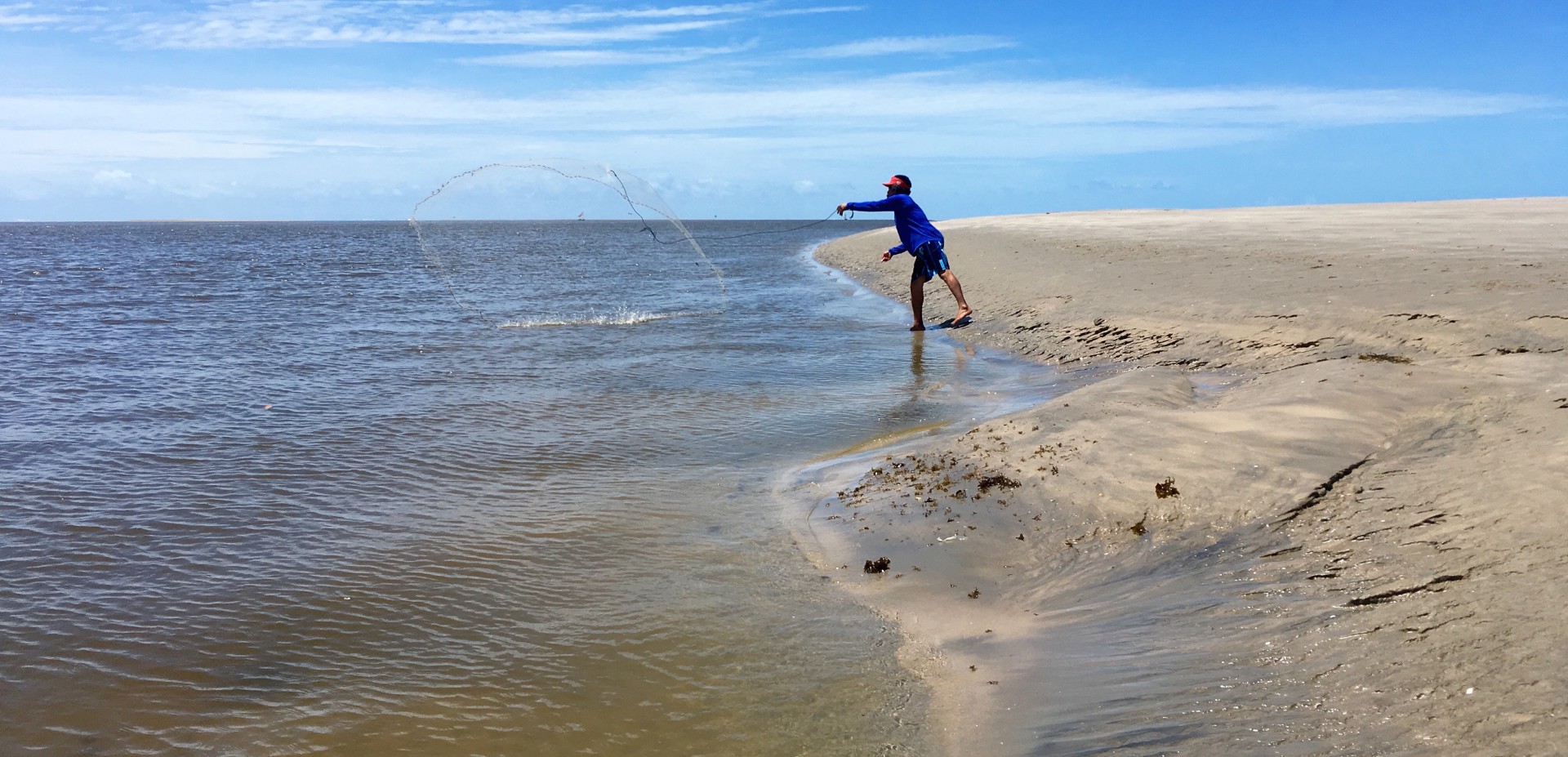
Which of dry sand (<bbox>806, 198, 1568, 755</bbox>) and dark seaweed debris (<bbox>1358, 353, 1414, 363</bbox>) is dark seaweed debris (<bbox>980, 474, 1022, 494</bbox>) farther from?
dark seaweed debris (<bbox>1358, 353, 1414, 363</bbox>)

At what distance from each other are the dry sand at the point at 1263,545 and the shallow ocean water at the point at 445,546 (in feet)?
1.91

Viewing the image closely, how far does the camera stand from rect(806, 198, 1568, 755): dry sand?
3.12m

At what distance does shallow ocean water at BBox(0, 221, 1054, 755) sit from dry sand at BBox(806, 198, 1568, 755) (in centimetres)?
58

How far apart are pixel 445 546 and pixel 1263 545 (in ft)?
14.6

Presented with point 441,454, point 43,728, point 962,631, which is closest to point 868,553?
point 962,631

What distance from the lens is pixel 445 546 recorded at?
6.07 meters

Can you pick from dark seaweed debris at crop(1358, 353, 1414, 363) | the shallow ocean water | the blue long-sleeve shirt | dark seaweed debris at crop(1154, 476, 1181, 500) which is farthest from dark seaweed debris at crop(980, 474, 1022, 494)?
the blue long-sleeve shirt

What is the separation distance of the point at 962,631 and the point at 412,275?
3161cm

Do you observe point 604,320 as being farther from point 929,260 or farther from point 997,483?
point 997,483

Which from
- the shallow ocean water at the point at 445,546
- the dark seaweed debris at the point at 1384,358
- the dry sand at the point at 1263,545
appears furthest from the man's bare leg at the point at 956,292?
the dark seaweed debris at the point at 1384,358

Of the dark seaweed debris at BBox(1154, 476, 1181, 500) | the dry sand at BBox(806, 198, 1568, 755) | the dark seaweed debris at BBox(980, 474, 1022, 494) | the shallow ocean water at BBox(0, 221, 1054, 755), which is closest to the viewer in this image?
the dry sand at BBox(806, 198, 1568, 755)

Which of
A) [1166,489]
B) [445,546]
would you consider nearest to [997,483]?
[1166,489]

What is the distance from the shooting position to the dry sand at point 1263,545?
10.2ft

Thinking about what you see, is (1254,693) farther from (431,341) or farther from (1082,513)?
(431,341)
